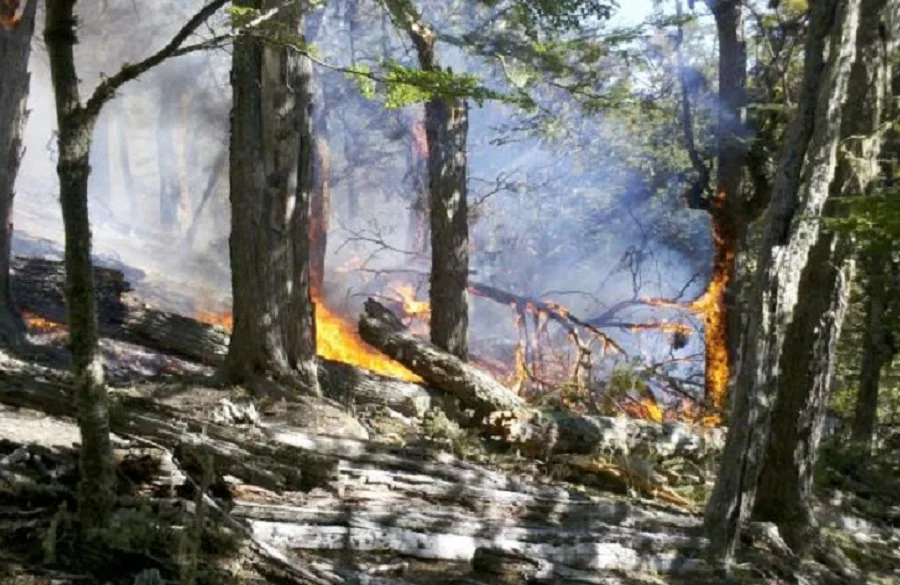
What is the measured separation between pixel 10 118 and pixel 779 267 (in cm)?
918

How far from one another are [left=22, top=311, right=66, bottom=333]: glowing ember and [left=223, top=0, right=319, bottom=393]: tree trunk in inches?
161

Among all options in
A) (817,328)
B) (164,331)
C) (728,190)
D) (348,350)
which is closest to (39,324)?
(164,331)

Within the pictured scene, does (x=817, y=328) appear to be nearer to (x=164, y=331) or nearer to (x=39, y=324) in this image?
(x=164, y=331)

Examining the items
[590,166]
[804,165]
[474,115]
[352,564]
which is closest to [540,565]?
[352,564]

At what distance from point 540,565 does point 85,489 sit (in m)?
2.87

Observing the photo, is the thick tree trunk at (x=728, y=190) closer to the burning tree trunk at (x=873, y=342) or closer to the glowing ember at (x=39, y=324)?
the burning tree trunk at (x=873, y=342)

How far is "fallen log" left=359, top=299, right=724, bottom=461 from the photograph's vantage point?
30.9 ft

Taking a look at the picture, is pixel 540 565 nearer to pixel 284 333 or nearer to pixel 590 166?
pixel 284 333

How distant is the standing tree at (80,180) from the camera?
3596 mm

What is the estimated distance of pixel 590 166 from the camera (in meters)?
24.4

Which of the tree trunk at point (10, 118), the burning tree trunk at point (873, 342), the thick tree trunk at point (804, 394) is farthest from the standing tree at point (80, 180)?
the burning tree trunk at point (873, 342)

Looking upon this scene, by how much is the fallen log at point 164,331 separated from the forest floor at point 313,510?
1.08 m

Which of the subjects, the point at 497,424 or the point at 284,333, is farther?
the point at 497,424

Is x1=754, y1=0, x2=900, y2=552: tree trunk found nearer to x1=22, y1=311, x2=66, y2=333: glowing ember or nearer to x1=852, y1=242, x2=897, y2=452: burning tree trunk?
x1=852, y1=242, x2=897, y2=452: burning tree trunk
